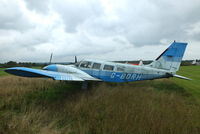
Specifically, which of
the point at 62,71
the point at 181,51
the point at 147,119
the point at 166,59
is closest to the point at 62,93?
the point at 62,71

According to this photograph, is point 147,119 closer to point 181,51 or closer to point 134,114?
point 134,114

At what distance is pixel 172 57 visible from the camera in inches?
345

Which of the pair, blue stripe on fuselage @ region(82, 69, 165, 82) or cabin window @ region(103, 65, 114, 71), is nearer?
blue stripe on fuselage @ region(82, 69, 165, 82)

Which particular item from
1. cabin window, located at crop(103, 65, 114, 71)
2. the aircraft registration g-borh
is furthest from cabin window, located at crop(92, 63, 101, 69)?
cabin window, located at crop(103, 65, 114, 71)

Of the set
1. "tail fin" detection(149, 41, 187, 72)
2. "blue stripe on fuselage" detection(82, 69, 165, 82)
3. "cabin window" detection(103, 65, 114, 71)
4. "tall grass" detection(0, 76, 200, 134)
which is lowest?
"tall grass" detection(0, 76, 200, 134)

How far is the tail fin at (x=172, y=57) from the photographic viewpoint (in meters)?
8.57

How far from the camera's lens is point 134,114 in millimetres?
4352

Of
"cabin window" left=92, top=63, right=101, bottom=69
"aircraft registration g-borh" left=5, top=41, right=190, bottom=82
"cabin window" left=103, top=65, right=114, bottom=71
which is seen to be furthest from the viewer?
"cabin window" left=92, top=63, right=101, bottom=69

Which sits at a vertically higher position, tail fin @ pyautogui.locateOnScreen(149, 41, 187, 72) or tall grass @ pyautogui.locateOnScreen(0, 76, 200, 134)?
tail fin @ pyautogui.locateOnScreen(149, 41, 187, 72)

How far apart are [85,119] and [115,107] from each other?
1412 mm

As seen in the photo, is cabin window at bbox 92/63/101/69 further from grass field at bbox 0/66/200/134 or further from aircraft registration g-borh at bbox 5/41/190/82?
grass field at bbox 0/66/200/134

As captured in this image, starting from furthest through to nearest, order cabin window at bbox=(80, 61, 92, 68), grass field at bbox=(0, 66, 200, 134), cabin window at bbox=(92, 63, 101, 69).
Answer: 1. cabin window at bbox=(80, 61, 92, 68)
2. cabin window at bbox=(92, 63, 101, 69)
3. grass field at bbox=(0, 66, 200, 134)

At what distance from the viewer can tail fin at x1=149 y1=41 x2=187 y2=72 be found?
8.57 metres

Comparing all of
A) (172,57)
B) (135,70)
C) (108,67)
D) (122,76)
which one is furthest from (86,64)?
(172,57)
